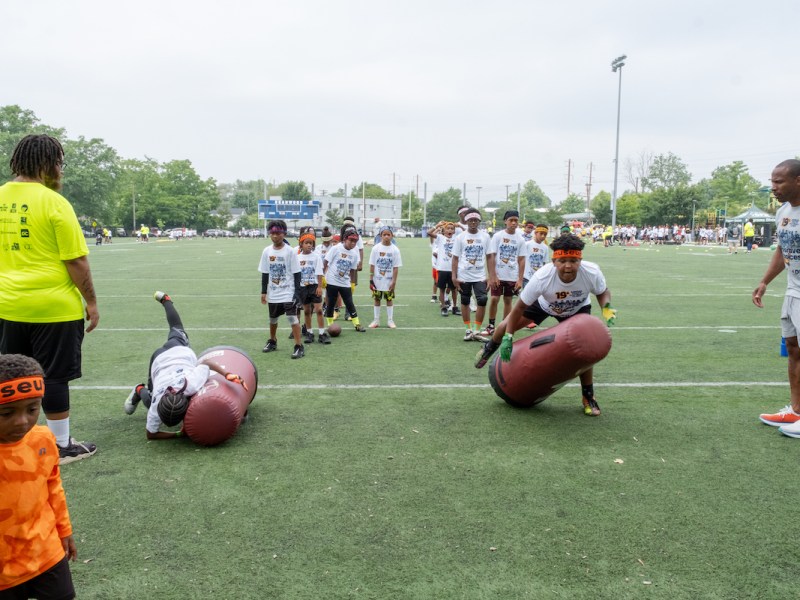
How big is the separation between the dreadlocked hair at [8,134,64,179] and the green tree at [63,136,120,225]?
79557 mm

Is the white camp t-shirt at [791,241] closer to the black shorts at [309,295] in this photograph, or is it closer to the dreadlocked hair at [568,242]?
the dreadlocked hair at [568,242]

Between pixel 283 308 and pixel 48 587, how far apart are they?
21.6ft

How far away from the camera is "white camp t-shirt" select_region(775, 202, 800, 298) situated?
536cm

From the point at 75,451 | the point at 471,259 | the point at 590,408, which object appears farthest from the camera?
the point at 471,259

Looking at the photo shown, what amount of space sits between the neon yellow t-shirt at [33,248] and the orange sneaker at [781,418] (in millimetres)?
5936

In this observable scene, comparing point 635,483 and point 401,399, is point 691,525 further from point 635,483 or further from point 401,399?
point 401,399

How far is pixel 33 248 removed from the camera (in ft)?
14.1

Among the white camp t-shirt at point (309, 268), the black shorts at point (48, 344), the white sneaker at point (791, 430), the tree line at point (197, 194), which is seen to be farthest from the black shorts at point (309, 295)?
the tree line at point (197, 194)

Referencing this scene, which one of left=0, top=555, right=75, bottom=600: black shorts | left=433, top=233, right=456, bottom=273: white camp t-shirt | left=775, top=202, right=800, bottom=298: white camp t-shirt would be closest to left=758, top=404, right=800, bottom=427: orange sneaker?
left=775, top=202, right=800, bottom=298: white camp t-shirt

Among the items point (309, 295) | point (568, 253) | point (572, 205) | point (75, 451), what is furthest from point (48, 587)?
point (572, 205)

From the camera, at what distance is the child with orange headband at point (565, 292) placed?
5613 millimetres

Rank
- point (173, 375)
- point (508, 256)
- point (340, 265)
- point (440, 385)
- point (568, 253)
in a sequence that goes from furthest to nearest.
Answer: point (508, 256) → point (340, 265) → point (440, 385) → point (568, 253) → point (173, 375)

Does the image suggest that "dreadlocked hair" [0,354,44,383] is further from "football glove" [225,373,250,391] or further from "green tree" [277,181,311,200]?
"green tree" [277,181,311,200]

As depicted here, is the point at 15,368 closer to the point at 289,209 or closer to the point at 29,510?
the point at 29,510
